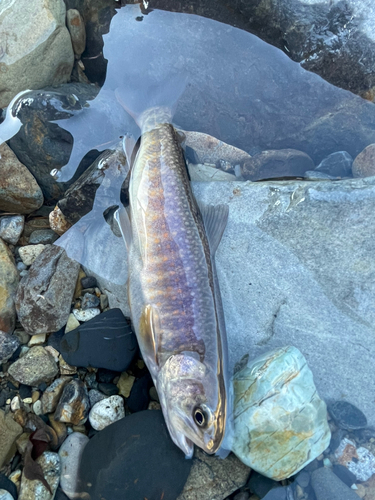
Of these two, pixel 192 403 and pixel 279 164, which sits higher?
pixel 279 164

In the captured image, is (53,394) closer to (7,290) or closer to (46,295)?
(46,295)

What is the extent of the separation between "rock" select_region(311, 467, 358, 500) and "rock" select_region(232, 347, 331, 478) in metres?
0.28

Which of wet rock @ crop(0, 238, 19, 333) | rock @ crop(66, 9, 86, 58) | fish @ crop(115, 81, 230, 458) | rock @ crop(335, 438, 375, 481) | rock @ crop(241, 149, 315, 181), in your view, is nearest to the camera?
fish @ crop(115, 81, 230, 458)

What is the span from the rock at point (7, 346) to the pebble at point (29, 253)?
81cm

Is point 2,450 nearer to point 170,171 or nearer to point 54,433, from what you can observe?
point 54,433

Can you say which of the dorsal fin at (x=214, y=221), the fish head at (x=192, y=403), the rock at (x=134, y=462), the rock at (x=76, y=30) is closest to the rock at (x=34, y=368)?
the rock at (x=134, y=462)

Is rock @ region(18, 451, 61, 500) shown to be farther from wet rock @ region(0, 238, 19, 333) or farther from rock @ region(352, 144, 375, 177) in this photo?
rock @ region(352, 144, 375, 177)

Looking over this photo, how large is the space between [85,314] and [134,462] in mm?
1496

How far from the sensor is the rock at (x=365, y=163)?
4.14 metres

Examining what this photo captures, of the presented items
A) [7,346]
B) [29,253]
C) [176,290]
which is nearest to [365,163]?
[176,290]

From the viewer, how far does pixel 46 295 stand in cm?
366

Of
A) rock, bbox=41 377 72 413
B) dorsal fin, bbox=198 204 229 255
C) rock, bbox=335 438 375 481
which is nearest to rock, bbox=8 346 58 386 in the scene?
rock, bbox=41 377 72 413

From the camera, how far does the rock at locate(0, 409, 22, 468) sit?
3102mm

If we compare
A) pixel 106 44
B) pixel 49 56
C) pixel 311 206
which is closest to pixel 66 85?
pixel 49 56
